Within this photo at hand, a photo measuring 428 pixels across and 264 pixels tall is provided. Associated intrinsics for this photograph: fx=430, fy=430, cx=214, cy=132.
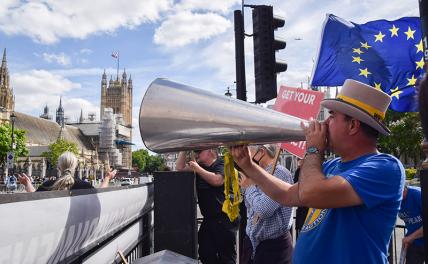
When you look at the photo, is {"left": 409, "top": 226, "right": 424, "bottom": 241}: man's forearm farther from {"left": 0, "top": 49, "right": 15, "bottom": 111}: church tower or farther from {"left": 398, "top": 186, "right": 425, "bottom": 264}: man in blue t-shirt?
{"left": 0, "top": 49, "right": 15, "bottom": 111}: church tower

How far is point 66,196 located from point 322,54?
25.8 feet

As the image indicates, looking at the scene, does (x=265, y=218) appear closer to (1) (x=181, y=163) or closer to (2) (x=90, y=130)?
(1) (x=181, y=163)

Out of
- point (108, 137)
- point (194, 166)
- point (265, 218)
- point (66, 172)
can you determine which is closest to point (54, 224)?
point (66, 172)

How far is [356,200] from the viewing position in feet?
6.47

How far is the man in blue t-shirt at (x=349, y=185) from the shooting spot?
1981 mm

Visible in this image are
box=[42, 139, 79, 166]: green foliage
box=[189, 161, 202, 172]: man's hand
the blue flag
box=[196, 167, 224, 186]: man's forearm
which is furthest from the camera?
box=[42, 139, 79, 166]: green foliage

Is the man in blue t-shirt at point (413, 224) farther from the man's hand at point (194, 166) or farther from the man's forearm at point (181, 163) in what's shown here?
the man's forearm at point (181, 163)

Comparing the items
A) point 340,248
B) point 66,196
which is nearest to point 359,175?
point 340,248

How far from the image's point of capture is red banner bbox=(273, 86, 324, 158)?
5992mm

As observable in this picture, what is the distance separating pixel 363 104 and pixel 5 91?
11980 cm

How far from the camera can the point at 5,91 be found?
108875 millimetres

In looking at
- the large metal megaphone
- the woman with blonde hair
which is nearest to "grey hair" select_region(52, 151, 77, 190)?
the woman with blonde hair

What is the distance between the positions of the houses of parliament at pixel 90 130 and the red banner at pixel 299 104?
9983 centimetres

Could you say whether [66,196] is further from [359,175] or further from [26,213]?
[359,175]
